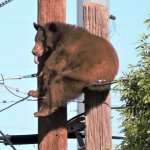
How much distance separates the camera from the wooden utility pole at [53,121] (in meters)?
5.94

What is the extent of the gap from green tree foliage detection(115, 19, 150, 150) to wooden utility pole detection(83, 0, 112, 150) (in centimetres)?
20

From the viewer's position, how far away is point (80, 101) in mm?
6715

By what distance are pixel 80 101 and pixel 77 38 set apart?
864mm

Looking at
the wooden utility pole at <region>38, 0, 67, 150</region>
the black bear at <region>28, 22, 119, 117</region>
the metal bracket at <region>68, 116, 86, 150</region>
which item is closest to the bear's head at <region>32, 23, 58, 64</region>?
the black bear at <region>28, 22, 119, 117</region>

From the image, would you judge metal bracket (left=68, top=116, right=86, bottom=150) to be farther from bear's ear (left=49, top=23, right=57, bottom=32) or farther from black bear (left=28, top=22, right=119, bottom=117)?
bear's ear (left=49, top=23, right=57, bottom=32)

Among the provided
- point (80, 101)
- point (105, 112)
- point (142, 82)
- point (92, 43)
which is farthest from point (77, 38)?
point (142, 82)

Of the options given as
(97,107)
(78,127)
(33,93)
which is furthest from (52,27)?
(97,107)

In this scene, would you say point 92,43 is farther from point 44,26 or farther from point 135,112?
point 135,112

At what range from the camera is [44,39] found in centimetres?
721

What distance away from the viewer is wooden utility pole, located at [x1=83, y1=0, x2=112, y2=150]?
5660 millimetres

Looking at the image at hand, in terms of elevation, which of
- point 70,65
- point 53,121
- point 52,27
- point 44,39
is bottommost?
point 53,121

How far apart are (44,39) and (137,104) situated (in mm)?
2137

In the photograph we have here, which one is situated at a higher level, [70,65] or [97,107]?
[70,65]

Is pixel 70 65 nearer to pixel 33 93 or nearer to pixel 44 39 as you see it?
pixel 33 93
